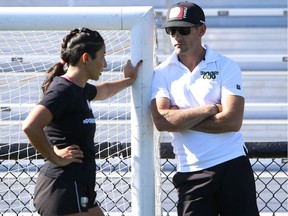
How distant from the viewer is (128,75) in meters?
3.23

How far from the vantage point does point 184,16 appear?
3.15 m

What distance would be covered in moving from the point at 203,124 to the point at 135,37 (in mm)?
486

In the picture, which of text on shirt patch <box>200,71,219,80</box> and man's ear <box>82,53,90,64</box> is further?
text on shirt patch <box>200,71,219,80</box>

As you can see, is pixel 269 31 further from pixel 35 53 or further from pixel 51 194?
pixel 51 194

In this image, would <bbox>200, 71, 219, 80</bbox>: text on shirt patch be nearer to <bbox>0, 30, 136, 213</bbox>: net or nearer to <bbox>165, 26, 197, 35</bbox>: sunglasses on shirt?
<bbox>165, 26, 197, 35</bbox>: sunglasses on shirt

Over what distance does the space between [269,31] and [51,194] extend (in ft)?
17.0

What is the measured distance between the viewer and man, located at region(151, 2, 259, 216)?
123 inches

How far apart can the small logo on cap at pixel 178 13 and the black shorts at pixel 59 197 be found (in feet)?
2.75

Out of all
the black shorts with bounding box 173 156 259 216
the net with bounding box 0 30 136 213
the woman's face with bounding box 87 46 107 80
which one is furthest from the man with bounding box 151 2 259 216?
the net with bounding box 0 30 136 213

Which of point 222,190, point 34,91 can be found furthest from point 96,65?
point 34,91

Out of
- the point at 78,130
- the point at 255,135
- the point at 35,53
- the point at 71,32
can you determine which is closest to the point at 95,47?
the point at 71,32

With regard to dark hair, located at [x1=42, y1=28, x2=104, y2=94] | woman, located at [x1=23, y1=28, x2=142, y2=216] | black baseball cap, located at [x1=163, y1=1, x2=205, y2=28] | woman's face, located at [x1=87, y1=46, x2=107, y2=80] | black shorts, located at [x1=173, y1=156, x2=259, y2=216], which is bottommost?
black shorts, located at [x1=173, y1=156, x2=259, y2=216]

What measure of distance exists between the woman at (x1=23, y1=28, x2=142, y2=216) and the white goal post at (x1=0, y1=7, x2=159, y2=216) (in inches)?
7.3

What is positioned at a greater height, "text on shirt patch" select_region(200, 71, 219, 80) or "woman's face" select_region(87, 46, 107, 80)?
"woman's face" select_region(87, 46, 107, 80)
